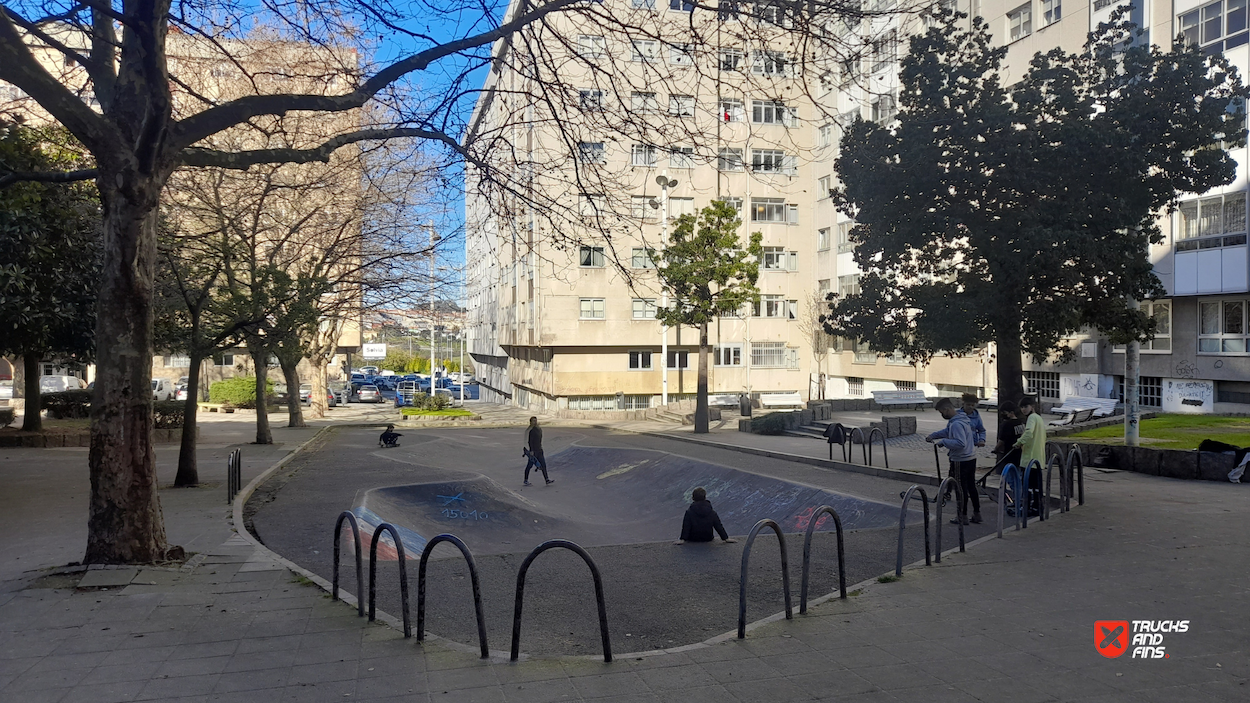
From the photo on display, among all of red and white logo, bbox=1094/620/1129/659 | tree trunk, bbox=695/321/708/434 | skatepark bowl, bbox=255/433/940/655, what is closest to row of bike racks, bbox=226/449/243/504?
skatepark bowl, bbox=255/433/940/655

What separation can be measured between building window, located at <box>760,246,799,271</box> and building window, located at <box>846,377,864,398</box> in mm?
7676

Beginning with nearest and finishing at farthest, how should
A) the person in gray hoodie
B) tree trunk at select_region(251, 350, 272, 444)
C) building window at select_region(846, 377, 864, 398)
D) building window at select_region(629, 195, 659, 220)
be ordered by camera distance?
building window at select_region(629, 195, 659, 220)
the person in gray hoodie
tree trunk at select_region(251, 350, 272, 444)
building window at select_region(846, 377, 864, 398)

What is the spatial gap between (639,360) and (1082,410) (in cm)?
2482

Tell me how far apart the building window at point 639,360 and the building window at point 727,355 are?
359 cm

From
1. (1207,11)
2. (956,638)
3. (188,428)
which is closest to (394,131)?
(956,638)

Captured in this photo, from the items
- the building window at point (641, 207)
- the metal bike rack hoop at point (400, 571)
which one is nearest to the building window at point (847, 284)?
the building window at point (641, 207)

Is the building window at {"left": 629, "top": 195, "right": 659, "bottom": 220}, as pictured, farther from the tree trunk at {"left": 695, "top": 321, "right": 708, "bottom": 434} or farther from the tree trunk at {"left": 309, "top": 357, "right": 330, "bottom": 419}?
the tree trunk at {"left": 309, "top": 357, "right": 330, "bottom": 419}

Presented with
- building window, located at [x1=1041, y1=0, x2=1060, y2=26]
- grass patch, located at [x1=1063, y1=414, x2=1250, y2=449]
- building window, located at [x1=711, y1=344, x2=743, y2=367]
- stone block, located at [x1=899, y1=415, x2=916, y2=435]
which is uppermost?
building window, located at [x1=1041, y1=0, x2=1060, y2=26]

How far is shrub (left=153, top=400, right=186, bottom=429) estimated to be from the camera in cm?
2736

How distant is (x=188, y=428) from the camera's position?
1566cm

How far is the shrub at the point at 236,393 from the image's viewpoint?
43.4 metres

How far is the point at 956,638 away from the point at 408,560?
6491 mm

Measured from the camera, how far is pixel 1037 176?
1509cm

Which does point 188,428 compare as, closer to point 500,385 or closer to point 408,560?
point 408,560
